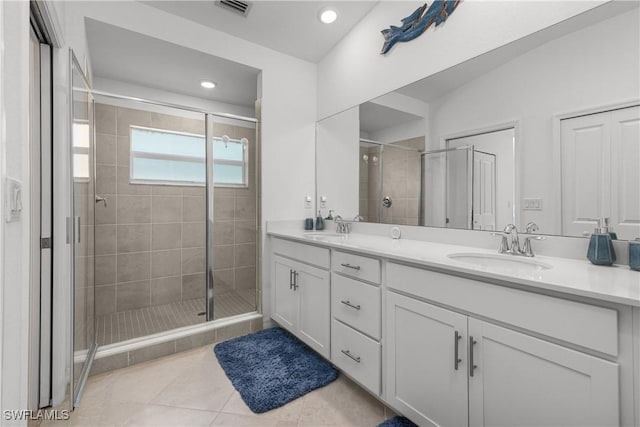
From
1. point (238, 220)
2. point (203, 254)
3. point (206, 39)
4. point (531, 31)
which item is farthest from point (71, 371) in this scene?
point (531, 31)

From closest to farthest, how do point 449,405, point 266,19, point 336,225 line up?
point 449,405, point 266,19, point 336,225

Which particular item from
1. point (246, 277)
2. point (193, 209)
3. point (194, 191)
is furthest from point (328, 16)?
point (246, 277)

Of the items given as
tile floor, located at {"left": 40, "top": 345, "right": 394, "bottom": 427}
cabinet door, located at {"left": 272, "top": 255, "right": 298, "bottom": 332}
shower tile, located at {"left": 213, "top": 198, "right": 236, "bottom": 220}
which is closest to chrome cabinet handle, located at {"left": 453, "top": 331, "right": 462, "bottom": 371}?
tile floor, located at {"left": 40, "top": 345, "right": 394, "bottom": 427}

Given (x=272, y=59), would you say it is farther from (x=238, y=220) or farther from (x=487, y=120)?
(x=487, y=120)

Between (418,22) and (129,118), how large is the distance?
2411 millimetres

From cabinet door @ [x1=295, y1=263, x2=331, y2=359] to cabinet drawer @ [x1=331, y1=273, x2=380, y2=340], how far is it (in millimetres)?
93

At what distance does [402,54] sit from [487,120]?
0.81 meters

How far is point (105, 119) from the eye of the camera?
93.1 inches

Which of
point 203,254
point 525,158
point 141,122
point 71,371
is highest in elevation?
point 141,122

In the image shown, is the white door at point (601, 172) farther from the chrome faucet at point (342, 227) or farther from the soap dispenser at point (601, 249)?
the chrome faucet at point (342, 227)

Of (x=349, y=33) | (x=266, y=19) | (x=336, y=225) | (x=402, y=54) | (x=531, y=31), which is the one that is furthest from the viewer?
(x=336, y=225)

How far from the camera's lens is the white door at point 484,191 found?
157 centimetres

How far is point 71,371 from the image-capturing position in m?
1.47

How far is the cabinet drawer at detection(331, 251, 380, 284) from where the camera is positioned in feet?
4.81
